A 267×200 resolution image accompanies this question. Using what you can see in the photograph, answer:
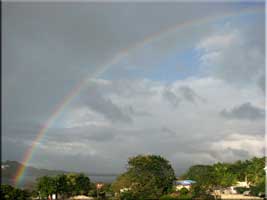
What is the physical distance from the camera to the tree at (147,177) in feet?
135

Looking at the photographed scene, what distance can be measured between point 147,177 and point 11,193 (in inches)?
658

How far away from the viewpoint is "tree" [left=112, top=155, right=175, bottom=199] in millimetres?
41219

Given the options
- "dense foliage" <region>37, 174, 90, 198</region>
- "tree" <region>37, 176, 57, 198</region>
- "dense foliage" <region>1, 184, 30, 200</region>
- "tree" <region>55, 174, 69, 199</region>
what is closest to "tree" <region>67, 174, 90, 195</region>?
"dense foliage" <region>37, 174, 90, 198</region>

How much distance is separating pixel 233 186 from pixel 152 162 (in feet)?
41.8

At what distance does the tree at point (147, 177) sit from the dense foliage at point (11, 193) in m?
12.1

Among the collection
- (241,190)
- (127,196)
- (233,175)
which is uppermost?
(233,175)

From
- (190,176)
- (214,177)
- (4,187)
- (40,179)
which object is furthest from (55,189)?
(190,176)

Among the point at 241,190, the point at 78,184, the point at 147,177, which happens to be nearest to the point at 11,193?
the point at 78,184

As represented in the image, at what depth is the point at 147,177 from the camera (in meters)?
44.6

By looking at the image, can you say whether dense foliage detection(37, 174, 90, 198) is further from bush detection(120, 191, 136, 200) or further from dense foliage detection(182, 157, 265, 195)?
dense foliage detection(182, 157, 265, 195)

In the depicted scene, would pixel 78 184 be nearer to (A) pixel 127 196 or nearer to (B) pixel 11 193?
(B) pixel 11 193

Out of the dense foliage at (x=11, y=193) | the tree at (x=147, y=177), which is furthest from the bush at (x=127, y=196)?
the dense foliage at (x=11, y=193)

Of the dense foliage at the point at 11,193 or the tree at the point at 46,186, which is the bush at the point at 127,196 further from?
the dense foliage at the point at 11,193

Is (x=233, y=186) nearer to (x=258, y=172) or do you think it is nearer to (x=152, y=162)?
(x=258, y=172)
